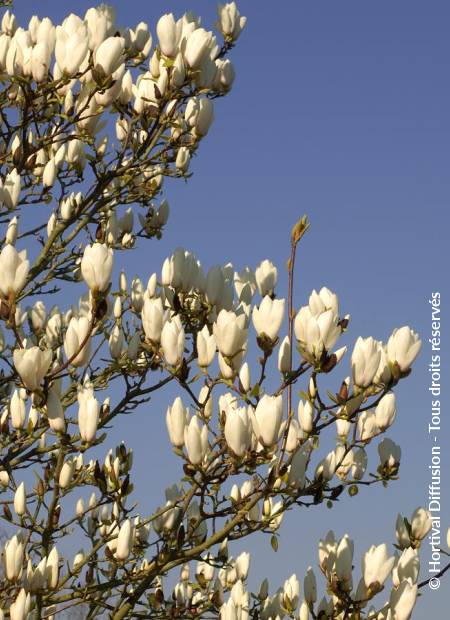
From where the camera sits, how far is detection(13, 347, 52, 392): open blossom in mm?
4008

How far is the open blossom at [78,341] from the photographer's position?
4.17 meters

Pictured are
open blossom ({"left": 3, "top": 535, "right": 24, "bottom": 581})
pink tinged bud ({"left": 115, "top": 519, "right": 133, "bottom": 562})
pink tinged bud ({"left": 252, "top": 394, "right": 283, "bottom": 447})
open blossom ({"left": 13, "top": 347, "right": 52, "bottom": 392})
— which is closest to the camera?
pink tinged bud ({"left": 252, "top": 394, "right": 283, "bottom": 447})

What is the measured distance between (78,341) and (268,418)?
0.99 m

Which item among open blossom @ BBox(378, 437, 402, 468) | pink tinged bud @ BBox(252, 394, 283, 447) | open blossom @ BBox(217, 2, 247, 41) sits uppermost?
open blossom @ BBox(217, 2, 247, 41)

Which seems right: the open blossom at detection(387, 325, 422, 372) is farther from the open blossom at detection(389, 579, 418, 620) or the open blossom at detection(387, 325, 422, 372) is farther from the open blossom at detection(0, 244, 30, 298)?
the open blossom at detection(0, 244, 30, 298)

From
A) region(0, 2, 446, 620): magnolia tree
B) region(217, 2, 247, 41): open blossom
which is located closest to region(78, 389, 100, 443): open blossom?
region(0, 2, 446, 620): magnolia tree

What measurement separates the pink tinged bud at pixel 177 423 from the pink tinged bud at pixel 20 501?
227 centimetres

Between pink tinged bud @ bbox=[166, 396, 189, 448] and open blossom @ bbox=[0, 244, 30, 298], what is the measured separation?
92 centimetres

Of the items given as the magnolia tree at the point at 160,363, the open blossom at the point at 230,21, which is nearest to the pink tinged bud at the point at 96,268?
the magnolia tree at the point at 160,363

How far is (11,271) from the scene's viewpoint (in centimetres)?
413

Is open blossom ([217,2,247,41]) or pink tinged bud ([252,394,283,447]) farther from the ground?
open blossom ([217,2,247,41])

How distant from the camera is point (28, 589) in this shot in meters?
5.13

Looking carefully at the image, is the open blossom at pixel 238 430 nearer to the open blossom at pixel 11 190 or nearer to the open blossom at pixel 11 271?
the open blossom at pixel 11 271

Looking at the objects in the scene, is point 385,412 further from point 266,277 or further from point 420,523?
point 266,277
